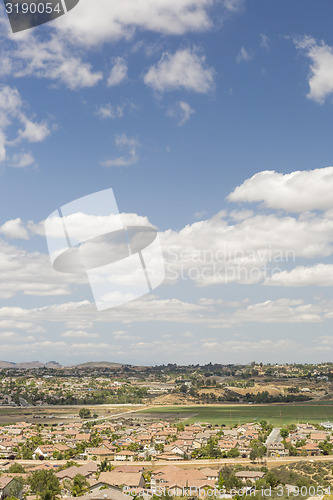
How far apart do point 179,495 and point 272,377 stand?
57.8 m

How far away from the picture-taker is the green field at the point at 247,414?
1292 inches

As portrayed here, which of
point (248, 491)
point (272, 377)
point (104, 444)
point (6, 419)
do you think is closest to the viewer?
point (248, 491)

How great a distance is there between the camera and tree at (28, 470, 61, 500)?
43.9 feet

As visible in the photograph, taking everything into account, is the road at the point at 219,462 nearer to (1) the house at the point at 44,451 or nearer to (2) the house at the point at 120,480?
(1) the house at the point at 44,451

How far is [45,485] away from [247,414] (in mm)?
25394

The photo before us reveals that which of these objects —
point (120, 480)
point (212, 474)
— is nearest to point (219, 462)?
point (212, 474)

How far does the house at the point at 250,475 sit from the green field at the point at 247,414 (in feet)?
51.7

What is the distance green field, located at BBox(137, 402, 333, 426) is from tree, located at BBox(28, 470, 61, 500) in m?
18.5

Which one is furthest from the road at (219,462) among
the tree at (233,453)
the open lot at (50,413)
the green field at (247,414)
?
the open lot at (50,413)

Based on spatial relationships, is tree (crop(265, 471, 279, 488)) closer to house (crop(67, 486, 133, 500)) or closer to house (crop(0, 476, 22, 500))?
house (crop(67, 486, 133, 500))

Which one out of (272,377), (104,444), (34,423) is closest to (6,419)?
A: (34,423)

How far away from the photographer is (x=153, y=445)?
23.7 m

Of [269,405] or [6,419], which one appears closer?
[6,419]

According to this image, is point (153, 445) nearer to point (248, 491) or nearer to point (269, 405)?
point (248, 491)
